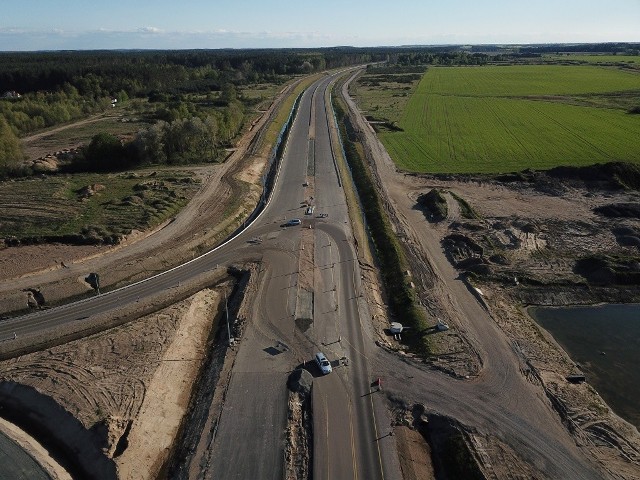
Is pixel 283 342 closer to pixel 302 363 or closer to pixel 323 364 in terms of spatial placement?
pixel 302 363

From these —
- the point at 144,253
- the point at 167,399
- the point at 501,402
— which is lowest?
the point at 167,399

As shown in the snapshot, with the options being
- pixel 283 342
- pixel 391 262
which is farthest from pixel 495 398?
pixel 391 262

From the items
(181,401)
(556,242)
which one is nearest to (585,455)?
(181,401)

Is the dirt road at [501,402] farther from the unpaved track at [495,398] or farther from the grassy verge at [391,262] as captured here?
the grassy verge at [391,262]

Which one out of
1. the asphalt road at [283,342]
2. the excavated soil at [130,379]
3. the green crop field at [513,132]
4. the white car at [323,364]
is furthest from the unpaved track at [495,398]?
the green crop field at [513,132]

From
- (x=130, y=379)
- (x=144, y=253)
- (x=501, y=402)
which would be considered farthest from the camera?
(x=144, y=253)

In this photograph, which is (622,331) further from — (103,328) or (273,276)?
(103,328)

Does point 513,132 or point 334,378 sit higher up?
point 513,132

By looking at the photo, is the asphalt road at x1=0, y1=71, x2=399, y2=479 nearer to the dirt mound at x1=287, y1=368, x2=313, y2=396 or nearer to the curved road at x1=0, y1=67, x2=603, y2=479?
the curved road at x1=0, y1=67, x2=603, y2=479
